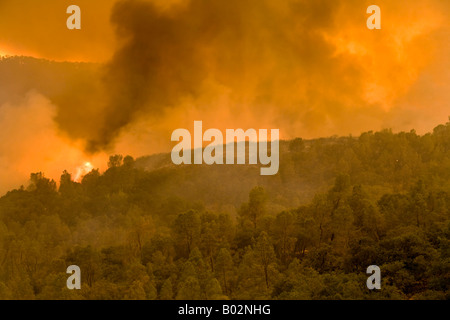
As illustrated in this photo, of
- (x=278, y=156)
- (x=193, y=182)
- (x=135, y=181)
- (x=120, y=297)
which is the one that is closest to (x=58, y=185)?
(x=135, y=181)

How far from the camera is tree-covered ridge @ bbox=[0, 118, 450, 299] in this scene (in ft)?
106

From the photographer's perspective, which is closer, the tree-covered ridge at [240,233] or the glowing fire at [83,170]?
the tree-covered ridge at [240,233]

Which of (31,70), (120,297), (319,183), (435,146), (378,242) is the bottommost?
(120,297)

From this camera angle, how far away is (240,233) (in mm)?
41438

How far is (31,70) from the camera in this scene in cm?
6838

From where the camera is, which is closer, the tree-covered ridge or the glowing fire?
the tree-covered ridge

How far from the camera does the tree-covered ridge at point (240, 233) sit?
32219mm

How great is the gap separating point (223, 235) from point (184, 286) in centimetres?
1019

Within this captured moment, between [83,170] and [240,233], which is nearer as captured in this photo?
[240,233]

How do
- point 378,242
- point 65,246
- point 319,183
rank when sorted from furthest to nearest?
point 319,183
point 65,246
point 378,242

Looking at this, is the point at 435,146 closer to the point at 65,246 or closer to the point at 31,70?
the point at 65,246

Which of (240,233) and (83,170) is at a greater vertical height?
(83,170)

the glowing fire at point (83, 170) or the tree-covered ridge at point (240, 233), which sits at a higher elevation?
the glowing fire at point (83, 170)

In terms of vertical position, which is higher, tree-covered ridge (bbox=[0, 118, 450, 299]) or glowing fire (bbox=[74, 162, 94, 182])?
glowing fire (bbox=[74, 162, 94, 182])
